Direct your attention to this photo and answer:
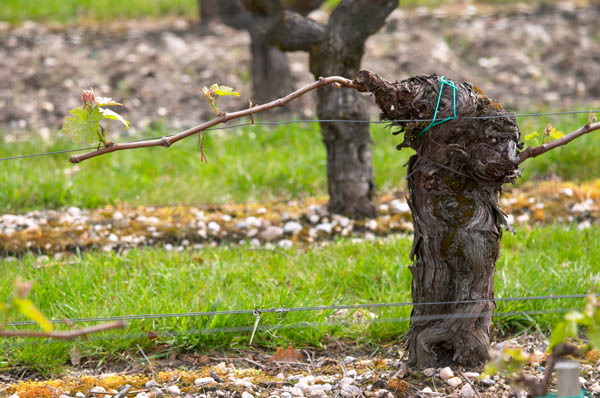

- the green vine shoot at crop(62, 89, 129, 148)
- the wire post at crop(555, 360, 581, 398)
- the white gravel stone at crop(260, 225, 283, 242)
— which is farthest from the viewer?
the white gravel stone at crop(260, 225, 283, 242)

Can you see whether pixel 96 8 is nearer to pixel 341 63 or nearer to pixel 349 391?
pixel 341 63

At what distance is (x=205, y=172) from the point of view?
16.9ft

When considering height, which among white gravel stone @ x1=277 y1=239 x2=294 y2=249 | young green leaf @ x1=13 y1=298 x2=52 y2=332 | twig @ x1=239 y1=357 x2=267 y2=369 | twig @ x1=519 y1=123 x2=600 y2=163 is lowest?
twig @ x1=239 y1=357 x2=267 y2=369

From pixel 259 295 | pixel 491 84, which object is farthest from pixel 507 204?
pixel 491 84

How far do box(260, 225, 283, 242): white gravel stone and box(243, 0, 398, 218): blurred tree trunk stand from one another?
414 millimetres

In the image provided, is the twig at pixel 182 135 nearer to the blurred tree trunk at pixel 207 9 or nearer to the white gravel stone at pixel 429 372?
the white gravel stone at pixel 429 372

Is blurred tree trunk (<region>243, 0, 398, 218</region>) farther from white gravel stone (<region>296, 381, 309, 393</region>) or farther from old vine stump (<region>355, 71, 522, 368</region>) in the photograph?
white gravel stone (<region>296, 381, 309, 393</region>)

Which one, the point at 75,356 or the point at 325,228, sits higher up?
the point at 325,228

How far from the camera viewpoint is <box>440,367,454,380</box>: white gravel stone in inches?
95.7

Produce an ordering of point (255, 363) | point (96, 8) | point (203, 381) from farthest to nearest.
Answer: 1. point (96, 8)
2. point (255, 363)
3. point (203, 381)

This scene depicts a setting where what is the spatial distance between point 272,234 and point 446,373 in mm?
1896

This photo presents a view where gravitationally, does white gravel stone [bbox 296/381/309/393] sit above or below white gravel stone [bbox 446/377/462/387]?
below

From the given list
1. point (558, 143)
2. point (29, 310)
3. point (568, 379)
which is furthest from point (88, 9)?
point (568, 379)

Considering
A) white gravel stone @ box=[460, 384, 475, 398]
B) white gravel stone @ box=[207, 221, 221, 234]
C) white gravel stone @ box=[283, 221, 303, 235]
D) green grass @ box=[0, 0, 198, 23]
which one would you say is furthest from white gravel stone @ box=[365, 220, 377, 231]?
green grass @ box=[0, 0, 198, 23]
